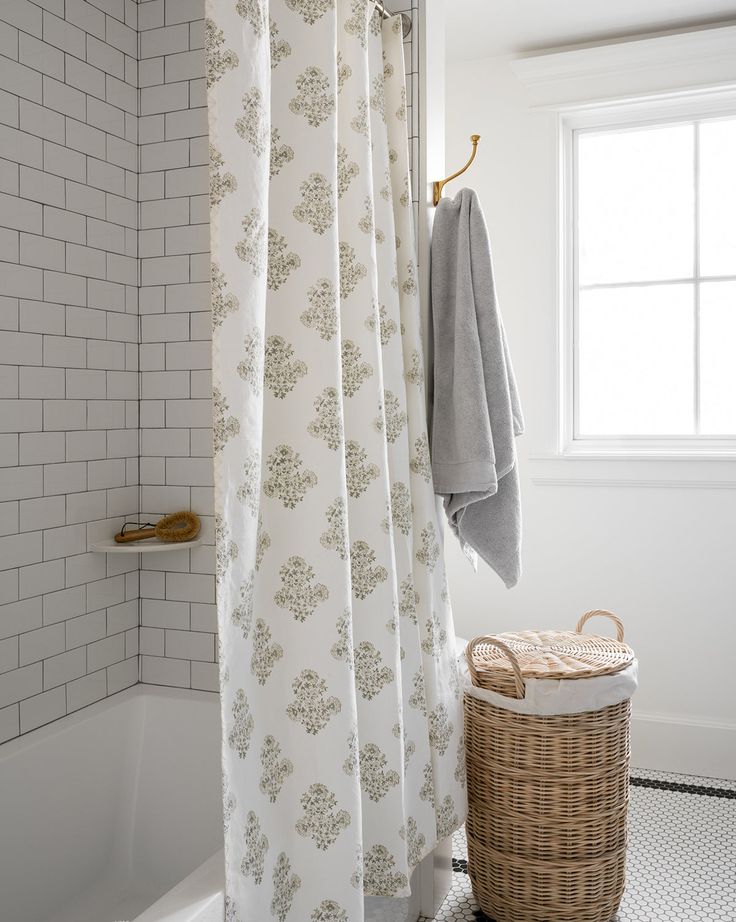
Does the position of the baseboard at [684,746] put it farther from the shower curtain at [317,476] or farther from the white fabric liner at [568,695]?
the shower curtain at [317,476]

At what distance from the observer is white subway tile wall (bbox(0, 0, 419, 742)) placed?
1898mm

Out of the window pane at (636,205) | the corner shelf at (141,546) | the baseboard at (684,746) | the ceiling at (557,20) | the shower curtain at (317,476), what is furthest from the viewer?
the window pane at (636,205)

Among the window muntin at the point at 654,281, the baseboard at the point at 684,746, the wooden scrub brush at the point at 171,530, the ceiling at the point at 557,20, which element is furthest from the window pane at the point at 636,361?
the wooden scrub brush at the point at 171,530

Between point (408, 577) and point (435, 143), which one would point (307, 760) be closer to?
point (408, 577)

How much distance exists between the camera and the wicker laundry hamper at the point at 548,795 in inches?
75.8

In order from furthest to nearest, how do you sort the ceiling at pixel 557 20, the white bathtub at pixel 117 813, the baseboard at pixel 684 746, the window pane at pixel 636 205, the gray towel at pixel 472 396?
1. the window pane at pixel 636 205
2. the baseboard at pixel 684 746
3. the ceiling at pixel 557 20
4. the gray towel at pixel 472 396
5. the white bathtub at pixel 117 813

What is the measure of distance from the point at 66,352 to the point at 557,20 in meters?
1.97

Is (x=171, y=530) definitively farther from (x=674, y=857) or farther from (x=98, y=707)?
(x=674, y=857)

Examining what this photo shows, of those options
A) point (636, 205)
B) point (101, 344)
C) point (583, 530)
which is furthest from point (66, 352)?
point (636, 205)

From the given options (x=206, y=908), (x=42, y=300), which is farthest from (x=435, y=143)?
(x=206, y=908)

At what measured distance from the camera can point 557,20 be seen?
2799mm

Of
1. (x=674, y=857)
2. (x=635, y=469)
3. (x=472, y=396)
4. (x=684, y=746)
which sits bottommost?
(x=674, y=857)

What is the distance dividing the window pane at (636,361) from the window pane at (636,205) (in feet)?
0.26

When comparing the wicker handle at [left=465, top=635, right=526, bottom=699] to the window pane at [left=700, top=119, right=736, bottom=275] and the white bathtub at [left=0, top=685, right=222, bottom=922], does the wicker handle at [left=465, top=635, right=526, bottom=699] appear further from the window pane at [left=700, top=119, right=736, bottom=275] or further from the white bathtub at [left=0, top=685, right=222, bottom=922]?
the window pane at [left=700, top=119, right=736, bottom=275]
